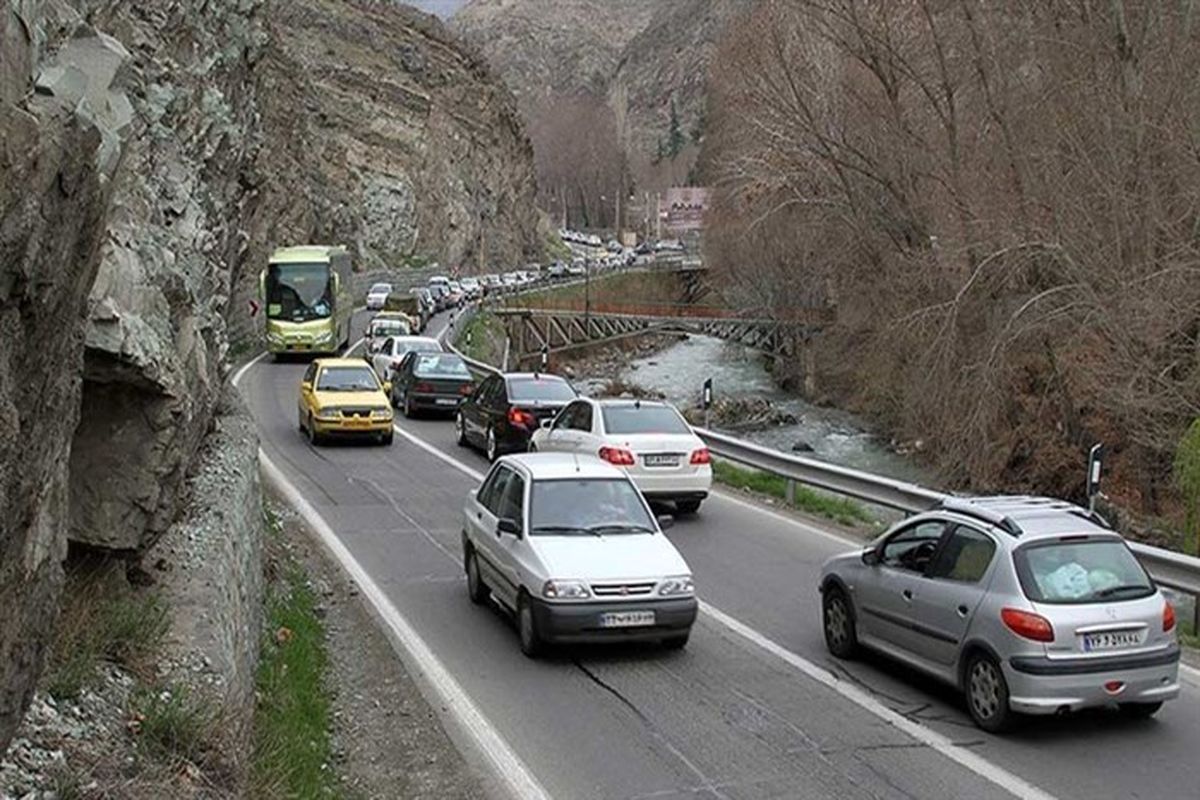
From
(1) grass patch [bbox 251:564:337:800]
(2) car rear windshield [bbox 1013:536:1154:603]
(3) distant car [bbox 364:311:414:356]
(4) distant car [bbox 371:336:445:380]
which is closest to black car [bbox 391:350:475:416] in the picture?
(4) distant car [bbox 371:336:445:380]

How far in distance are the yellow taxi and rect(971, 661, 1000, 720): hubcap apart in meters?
17.3

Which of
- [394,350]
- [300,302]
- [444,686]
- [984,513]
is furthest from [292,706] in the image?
[300,302]

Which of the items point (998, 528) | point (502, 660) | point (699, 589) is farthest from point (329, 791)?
point (699, 589)

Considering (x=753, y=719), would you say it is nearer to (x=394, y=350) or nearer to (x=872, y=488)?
(x=872, y=488)

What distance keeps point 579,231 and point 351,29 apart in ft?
311

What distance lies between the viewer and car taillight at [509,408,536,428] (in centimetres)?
2230

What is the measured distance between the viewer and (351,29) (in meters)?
90.1

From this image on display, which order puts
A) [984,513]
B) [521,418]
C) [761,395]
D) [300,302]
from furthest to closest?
[761,395] → [300,302] → [521,418] → [984,513]

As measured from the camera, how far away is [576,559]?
10.8 m

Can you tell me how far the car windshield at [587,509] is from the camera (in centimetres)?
1140

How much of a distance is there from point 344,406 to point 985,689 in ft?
58.0

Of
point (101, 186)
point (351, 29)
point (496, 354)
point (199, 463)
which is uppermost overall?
point (351, 29)

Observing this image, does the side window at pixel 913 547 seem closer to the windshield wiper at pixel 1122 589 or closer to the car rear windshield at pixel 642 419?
the windshield wiper at pixel 1122 589

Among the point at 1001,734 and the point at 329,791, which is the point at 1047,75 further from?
the point at 329,791
